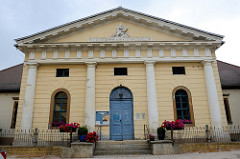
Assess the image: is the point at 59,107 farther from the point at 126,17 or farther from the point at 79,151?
the point at 126,17

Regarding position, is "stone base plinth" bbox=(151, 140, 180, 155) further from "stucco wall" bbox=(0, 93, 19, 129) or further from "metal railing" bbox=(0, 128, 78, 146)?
"stucco wall" bbox=(0, 93, 19, 129)

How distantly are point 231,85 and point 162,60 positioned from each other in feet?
23.8

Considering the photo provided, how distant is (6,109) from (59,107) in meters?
6.07

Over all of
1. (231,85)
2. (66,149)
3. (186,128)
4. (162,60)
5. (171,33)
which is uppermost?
(171,33)

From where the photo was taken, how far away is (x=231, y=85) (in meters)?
15.7

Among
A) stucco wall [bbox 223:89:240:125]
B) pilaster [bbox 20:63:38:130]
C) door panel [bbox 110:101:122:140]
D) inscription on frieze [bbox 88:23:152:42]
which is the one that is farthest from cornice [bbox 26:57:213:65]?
stucco wall [bbox 223:89:240:125]

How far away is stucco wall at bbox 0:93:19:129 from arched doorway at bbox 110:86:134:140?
9.11 metres

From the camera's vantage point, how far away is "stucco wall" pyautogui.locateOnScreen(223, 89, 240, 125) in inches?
593

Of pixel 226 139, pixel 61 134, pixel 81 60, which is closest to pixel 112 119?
pixel 61 134

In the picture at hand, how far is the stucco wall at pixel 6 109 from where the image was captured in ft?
49.8

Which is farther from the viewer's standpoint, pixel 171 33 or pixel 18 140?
pixel 171 33

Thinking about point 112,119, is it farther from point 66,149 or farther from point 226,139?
point 226,139

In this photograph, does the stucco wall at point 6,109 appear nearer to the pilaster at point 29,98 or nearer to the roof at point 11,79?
the roof at point 11,79

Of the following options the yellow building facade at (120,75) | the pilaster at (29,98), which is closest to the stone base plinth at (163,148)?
the yellow building facade at (120,75)
